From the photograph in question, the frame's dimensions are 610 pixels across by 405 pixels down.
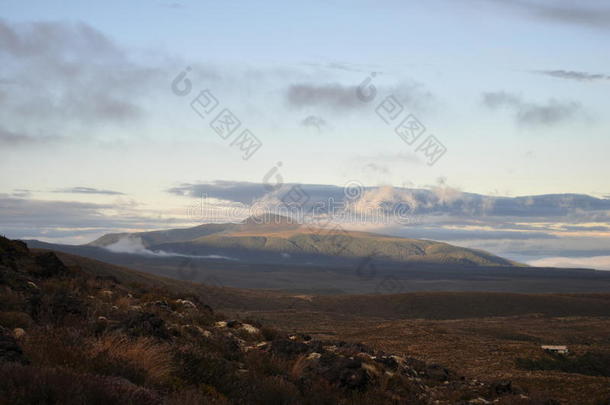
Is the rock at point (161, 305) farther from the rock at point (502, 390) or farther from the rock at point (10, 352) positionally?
the rock at point (10, 352)

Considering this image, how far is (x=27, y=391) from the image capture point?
5977mm

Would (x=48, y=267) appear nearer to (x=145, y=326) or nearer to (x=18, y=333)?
(x=145, y=326)

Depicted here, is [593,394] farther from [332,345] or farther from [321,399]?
[321,399]

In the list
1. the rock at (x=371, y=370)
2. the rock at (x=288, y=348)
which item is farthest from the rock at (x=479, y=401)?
the rock at (x=288, y=348)

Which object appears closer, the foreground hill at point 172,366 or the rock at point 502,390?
the foreground hill at point 172,366

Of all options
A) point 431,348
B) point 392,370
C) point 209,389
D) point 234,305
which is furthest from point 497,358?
point 234,305

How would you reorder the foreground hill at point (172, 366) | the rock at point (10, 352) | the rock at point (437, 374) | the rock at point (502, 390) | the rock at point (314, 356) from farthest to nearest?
the rock at point (437, 374) < the rock at point (502, 390) < the rock at point (314, 356) < the rock at point (10, 352) < the foreground hill at point (172, 366)

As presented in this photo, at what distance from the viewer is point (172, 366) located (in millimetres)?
9703

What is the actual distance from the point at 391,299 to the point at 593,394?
2805 inches

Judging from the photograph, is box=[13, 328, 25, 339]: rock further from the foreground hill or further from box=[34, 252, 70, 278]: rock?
box=[34, 252, 70, 278]: rock

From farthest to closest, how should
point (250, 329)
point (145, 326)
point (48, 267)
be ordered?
point (48, 267)
point (250, 329)
point (145, 326)

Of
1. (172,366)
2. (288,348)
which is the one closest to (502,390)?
(288,348)

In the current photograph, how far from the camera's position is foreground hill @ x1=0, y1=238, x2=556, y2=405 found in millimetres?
6680

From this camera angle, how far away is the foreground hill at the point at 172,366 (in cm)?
668
